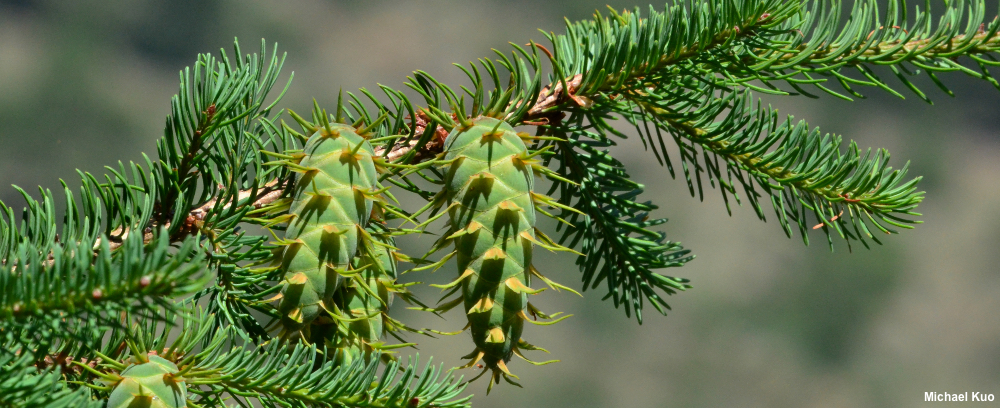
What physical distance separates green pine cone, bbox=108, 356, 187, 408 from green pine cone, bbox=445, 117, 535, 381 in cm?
11

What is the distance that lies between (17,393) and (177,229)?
0.43 ft

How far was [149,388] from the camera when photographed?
23 cm

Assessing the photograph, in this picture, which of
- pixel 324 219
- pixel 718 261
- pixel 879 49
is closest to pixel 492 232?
pixel 324 219

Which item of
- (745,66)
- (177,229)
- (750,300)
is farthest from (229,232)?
(750,300)

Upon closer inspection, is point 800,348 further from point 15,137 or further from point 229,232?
point 229,232

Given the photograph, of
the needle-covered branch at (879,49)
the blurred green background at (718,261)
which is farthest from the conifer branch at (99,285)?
the blurred green background at (718,261)

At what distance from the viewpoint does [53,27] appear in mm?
8727

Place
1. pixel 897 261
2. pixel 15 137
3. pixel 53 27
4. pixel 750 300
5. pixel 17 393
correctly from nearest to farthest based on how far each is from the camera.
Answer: pixel 17 393
pixel 15 137
pixel 53 27
pixel 897 261
pixel 750 300

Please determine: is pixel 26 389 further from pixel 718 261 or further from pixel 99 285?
pixel 718 261

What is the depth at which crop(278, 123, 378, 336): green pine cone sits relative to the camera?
0.88ft

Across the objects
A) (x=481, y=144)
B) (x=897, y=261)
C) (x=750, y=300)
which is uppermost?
(x=897, y=261)

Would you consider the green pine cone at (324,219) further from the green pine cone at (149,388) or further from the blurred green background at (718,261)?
the blurred green background at (718,261)

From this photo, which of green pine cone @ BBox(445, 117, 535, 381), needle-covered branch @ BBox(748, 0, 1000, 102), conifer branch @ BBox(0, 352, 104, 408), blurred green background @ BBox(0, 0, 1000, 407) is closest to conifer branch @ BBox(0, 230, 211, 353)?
conifer branch @ BBox(0, 352, 104, 408)

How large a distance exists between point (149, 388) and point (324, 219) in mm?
84
